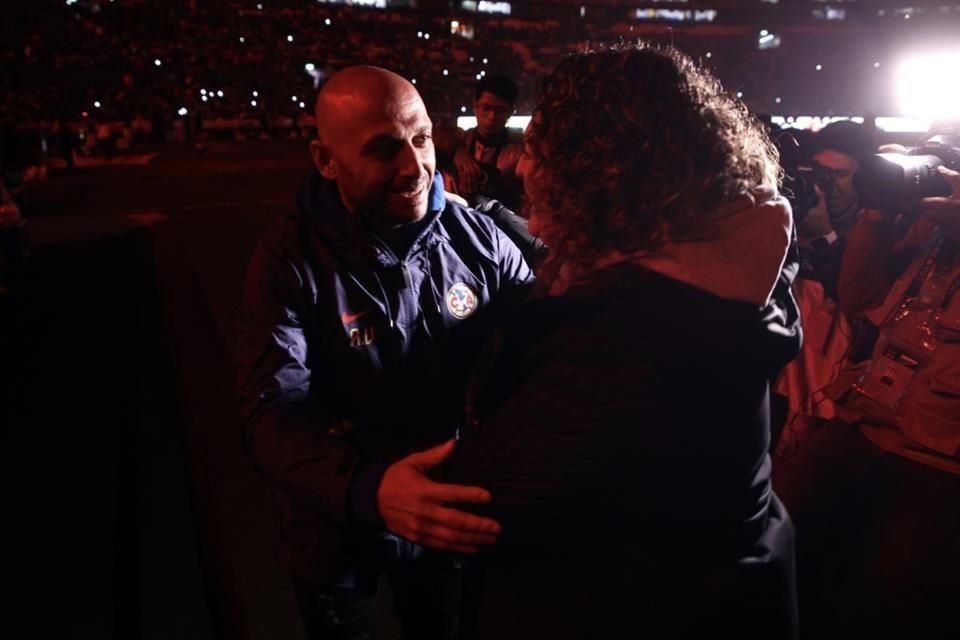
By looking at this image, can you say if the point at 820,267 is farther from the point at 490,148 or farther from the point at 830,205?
the point at 490,148

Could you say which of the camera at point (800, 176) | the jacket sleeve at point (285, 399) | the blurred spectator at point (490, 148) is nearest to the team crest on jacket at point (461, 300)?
the jacket sleeve at point (285, 399)

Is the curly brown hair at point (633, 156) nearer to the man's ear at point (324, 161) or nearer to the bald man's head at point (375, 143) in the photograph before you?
the bald man's head at point (375, 143)

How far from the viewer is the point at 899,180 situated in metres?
2.22

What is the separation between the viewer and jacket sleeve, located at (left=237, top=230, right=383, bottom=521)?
132 centimetres

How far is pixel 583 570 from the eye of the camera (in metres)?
1.08

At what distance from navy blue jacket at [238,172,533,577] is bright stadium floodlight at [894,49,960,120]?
328 cm

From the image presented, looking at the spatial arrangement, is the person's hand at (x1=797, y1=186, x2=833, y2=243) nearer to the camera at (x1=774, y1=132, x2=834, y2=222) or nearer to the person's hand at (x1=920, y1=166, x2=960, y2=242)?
the camera at (x1=774, y1=132, x2=834, y2=222)

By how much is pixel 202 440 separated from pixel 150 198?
13.2 m

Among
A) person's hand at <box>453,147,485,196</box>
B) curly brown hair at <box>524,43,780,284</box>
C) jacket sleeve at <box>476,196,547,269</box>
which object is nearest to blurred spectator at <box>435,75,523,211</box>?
person's hand at <box>453,147,485,196</box>

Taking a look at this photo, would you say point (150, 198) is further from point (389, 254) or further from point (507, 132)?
point (389, 254)

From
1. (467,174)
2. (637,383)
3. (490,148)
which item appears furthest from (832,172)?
(637,383)

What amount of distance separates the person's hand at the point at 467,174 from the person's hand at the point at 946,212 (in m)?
1.70

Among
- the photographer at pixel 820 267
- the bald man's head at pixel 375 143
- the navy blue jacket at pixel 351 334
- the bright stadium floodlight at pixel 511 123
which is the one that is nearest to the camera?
the navy blue jacket at pixel 351 334

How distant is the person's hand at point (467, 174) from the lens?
3.19 metres
